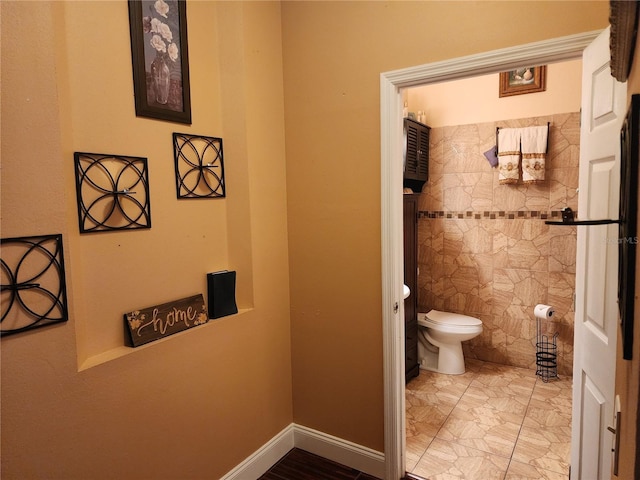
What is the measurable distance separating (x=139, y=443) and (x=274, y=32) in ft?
7.03

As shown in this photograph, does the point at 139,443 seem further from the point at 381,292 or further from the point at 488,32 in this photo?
the point at 488,32

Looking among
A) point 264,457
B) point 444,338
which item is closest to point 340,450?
point 264,457

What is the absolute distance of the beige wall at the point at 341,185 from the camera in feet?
6.48

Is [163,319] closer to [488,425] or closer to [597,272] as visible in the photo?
[597,272]

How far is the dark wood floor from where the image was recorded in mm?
2217

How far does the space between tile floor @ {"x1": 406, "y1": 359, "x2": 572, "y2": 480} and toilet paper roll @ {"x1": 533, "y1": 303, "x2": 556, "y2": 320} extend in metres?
0.56

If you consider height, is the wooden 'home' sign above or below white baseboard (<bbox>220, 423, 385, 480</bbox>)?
above

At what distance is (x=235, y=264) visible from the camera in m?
2.17

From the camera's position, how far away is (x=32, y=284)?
1311 mm

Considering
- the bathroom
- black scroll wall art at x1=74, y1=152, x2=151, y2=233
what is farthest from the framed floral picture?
the bathroom

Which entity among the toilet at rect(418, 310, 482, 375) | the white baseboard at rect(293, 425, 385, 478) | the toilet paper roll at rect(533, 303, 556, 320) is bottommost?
the white baseboard at rect(293, 425, 385, 478)

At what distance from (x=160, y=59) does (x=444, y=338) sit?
2.94 metres

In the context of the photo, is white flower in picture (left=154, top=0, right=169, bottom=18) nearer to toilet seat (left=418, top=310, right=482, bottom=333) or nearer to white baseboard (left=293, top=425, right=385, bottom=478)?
white baseboard (left=293, top=425, right=385, bottom=478)

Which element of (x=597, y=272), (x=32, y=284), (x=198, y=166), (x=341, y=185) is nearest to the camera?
(x=32, y=284)
